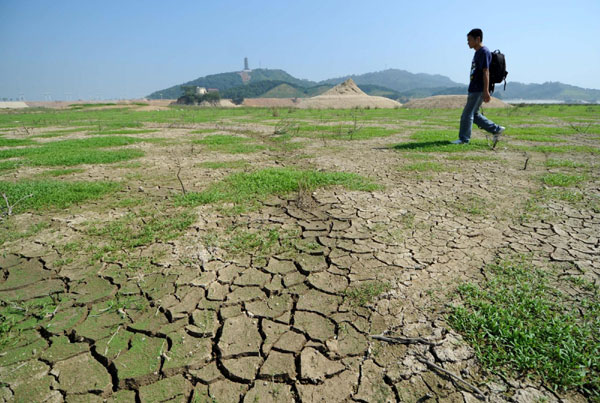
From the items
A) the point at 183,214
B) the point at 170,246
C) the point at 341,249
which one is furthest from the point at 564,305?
the point at 183,214

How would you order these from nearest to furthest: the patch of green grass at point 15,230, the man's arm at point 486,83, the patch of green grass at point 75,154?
the patch of green grass at point 15,230, the man's arm at point 486,83, the patch of green grass at point 75,154

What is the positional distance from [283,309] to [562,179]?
15.3ft

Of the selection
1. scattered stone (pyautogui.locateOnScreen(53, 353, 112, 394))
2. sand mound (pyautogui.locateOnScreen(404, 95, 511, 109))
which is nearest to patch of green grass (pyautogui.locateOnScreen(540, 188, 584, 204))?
scattered stone (pyautogui.locateOnScreen(53, 353, 112, 394))

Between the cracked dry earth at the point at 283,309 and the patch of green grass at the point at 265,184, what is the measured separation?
419mm

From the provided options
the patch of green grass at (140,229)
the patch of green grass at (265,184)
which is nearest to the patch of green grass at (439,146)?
the patch of green grass at (265,184)

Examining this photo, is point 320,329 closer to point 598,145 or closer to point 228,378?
point 228,378

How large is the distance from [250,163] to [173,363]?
4425 mm

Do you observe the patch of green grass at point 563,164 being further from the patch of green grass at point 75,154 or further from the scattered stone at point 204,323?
the patch of green grass at point 75,154

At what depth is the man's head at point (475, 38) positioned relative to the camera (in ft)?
18.9

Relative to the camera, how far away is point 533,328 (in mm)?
1658

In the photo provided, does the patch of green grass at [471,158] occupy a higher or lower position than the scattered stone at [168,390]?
higher

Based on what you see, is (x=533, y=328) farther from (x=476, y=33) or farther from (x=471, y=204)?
(x=476, y=33)

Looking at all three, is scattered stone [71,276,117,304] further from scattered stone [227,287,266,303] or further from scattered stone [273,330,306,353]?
scattered stone [273,330,306,353]

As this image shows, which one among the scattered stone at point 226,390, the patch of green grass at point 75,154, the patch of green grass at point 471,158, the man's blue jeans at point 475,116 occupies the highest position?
the man's blue jeans at point 475,116
